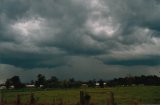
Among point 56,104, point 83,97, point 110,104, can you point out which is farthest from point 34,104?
point 110,104

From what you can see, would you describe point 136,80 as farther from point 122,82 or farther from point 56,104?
point 56,104

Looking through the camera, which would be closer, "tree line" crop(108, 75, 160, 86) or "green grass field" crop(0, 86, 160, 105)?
"green grass field" crop(0, 86, 160, 105)

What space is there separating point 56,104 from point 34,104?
101 inches

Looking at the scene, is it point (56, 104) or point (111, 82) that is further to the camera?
point (111, 82)

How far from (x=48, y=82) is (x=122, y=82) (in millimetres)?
27259

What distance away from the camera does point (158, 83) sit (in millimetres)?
136125

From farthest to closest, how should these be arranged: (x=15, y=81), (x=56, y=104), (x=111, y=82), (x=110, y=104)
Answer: (x=111, y=82) → (x=15, y=81) → (x=56, y=104) → (x=110, y=104)

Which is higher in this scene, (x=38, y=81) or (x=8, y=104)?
(x=38, y=81)

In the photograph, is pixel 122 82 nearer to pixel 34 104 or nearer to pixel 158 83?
pixel 158 83

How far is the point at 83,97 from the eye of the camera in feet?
115

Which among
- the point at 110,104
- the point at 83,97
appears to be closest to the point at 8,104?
the point at 83,97

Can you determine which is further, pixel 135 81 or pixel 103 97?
pixel 135 81

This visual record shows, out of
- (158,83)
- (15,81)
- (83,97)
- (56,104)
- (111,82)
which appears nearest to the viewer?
(83,97)

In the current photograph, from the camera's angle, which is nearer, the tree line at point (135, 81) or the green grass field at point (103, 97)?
the green grass field at point (103, 97)
